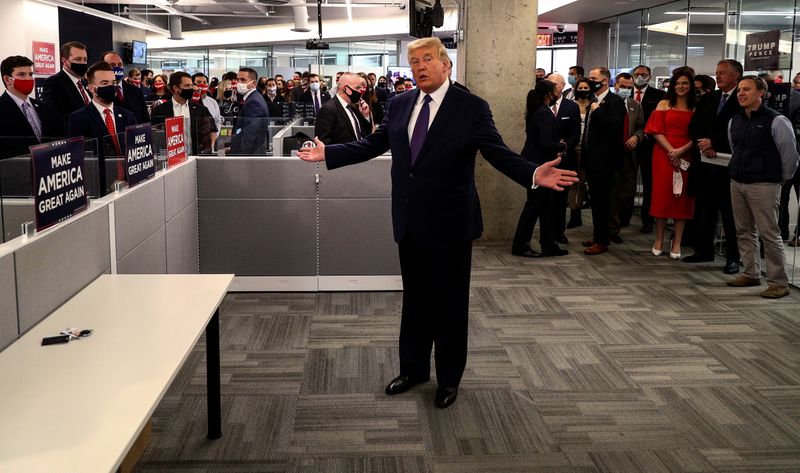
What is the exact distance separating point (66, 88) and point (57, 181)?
3569 mm

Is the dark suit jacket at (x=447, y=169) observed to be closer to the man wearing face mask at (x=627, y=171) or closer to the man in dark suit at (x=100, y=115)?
the man in dark suit at (x=100, y=115)

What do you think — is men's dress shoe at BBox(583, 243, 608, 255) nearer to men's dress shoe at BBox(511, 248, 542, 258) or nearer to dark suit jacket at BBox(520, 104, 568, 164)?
men's dress shoe at BBox(511, 248, 542, 258)

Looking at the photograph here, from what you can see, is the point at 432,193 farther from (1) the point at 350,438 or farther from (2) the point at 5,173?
(2) the point at 5,173

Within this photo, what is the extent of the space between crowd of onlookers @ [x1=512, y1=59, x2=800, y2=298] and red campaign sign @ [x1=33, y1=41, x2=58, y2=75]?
9.84 metres

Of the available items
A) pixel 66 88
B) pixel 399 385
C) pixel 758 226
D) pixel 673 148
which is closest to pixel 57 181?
pixel 399 385

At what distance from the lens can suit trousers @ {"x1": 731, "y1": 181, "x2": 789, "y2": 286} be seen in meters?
6.18

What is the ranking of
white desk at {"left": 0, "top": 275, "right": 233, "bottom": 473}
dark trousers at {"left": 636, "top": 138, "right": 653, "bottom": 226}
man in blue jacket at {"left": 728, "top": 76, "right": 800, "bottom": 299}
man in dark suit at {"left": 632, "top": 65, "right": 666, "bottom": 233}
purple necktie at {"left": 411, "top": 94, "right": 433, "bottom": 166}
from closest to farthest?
white desk at {"left": 0, "top": 275, "right": 233, "bottom": 473} < purple necktie at {"left": 411, "top": 94, "right": 433, "bottom": 166} < man in blue jacket at {"left": 728, "top": 76, "right": 800, "bottom": 299} < man in dark suit at {"left": 632, "top": 65, "right": 666, "bottom": 233} < dark trousers at {"left": 636, "top": 138, "right": 653, "bottom": 226}

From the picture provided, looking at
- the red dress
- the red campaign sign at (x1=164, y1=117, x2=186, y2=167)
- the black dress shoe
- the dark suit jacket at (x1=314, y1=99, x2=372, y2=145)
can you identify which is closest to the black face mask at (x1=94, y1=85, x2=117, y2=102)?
the red campaign sign at (x1=164, y1=117, x2=186, y2=167)

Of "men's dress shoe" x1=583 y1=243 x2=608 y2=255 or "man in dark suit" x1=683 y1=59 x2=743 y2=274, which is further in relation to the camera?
"men's dress shoe" x1=583 y1=243 x2=608 y2=255

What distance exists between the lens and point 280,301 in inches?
234

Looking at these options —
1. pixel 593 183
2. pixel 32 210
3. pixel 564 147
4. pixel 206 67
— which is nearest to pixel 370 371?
pixel 32 210

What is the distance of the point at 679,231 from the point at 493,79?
226cm

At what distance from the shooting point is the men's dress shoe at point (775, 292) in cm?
624

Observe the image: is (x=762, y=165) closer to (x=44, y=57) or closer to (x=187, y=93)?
(x=187, y=93)
